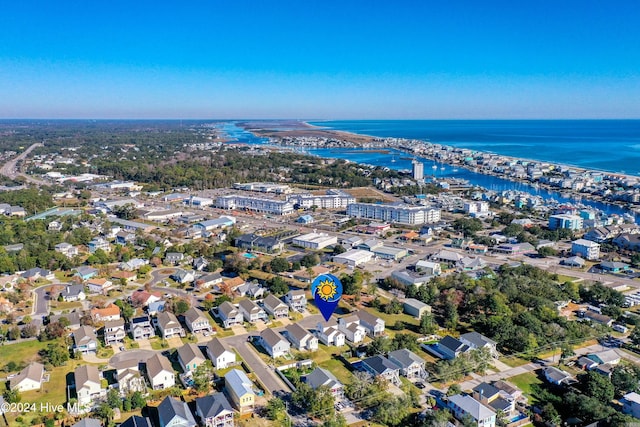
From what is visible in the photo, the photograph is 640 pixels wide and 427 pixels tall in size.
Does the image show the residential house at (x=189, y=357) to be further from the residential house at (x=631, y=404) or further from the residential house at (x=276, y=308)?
the residential house at (x=631, y=404)

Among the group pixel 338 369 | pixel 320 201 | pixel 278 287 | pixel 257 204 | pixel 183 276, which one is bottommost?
pixel 338 369

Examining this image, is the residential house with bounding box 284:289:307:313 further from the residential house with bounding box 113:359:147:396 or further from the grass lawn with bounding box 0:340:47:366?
the grass lawn with bounding box 0:340:47:366

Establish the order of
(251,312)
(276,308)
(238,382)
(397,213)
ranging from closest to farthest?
(238,382) < (251,312) < (276,308) < (397,213)

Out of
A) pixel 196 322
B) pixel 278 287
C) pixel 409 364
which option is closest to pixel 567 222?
pixel 278 287

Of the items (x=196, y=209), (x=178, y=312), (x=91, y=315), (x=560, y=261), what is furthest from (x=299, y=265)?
(x=196, y=209)

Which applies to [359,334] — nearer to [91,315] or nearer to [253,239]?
[91,315]

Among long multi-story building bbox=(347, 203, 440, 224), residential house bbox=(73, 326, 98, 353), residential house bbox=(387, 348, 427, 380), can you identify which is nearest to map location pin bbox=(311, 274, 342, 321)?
residential house bbox=(387, 348, 427, 380)

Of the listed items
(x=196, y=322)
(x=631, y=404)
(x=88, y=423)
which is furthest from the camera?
(x=196, y=322)

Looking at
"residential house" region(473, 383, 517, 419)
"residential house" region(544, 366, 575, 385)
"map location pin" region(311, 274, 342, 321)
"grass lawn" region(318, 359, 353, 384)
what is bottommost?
"grass lawn" region(318, 359, 353, 384)

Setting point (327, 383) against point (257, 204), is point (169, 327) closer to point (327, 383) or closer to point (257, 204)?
point (327, 383)
